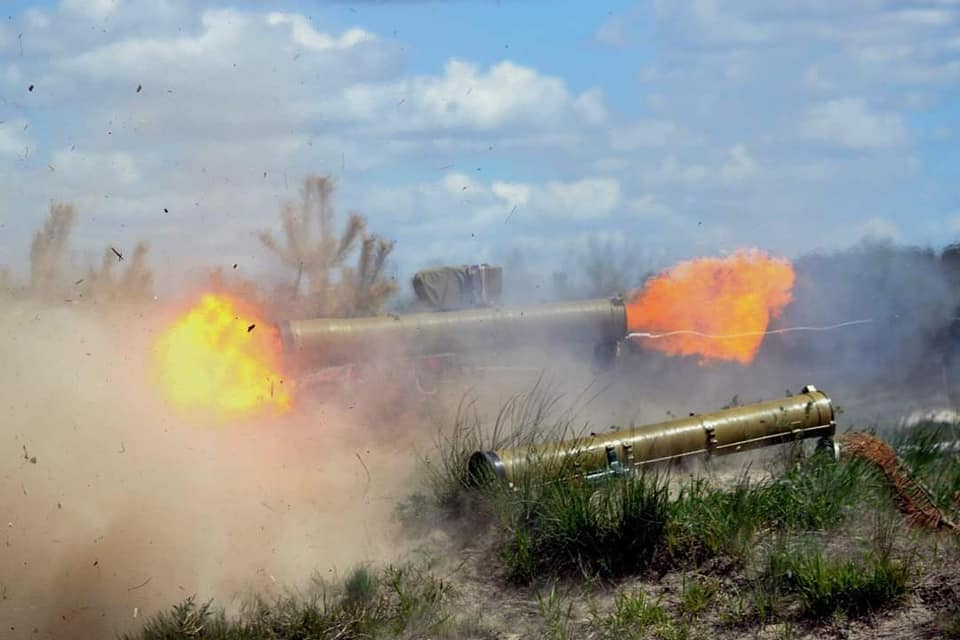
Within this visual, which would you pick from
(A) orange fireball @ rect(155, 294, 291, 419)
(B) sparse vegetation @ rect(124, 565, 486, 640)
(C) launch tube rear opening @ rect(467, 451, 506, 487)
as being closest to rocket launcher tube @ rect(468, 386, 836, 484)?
(C) launch tube rear opening @ rect(467, 451, 506, 487)

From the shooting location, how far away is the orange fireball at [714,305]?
1902 centimetres

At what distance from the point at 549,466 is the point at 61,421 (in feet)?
14.1

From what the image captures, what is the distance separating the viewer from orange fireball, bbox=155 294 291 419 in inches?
469

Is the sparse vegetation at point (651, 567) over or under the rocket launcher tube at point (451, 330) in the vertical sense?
under

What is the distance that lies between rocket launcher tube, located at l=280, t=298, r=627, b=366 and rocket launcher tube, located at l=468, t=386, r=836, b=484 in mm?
6534

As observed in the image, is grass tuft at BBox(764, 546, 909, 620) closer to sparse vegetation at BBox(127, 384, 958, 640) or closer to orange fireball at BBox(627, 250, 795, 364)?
sparse vegetation at BBox(127, 384, 958, 640)

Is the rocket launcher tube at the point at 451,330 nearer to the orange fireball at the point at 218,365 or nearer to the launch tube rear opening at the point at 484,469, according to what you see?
the orange fireball at the point at 218,365

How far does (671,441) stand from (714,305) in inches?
338

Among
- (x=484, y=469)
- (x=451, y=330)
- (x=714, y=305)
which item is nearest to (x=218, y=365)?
(x=484, y=469)

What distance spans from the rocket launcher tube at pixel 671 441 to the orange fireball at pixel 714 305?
7.24m

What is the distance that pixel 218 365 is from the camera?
12.8 metres

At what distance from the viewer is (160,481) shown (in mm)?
10195

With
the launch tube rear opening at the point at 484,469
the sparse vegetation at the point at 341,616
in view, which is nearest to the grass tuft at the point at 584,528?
the launch tube rear opening at the point at 484,469

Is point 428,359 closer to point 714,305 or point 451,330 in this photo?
point 451,330
